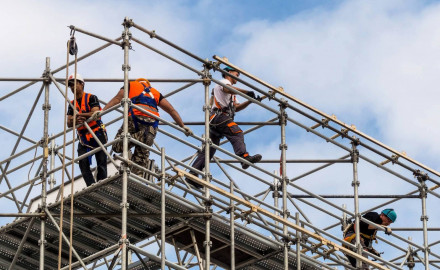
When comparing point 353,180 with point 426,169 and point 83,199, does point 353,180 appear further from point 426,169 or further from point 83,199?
point 83,199

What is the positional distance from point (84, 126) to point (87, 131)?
118 millimetres

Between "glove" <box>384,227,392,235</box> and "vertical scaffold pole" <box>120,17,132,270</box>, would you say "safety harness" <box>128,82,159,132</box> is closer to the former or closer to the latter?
"vertical scaffold pole" <box>120,17,132,270</box>

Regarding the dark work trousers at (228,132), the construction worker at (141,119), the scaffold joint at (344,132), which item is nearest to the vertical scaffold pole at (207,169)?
the construction worker at (141,119)

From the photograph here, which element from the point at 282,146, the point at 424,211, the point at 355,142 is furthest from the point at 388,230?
the point at 282,146

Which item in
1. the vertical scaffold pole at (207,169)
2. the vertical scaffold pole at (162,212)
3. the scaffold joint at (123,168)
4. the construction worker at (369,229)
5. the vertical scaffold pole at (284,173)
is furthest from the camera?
the construction worker at (369,229)

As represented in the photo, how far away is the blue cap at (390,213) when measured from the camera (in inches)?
1403

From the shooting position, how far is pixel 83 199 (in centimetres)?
3009

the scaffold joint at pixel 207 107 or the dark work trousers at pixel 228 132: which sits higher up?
the dark work trousers at pixel 228 132

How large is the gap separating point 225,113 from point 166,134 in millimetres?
3085

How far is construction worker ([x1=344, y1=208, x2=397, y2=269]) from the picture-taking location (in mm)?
34469

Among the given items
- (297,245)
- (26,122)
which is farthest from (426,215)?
(26,122)

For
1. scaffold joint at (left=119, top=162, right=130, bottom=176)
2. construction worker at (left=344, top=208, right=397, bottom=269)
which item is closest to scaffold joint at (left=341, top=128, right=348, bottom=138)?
construction worker at (left=344, top=208, right=397, bottom=269)

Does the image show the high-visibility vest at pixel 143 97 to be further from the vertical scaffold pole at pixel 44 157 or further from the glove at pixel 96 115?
the vertical scaffold pole at pixel 44 157

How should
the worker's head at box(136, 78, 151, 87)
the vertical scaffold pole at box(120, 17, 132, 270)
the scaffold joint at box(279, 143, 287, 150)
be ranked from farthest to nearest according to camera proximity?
the scaffold joint at box(279, 143, 287, 150) < the worker's head at box(136, 78, 151, 87) < the vertical scaffold pole at box(120, 17, 132, 270)
